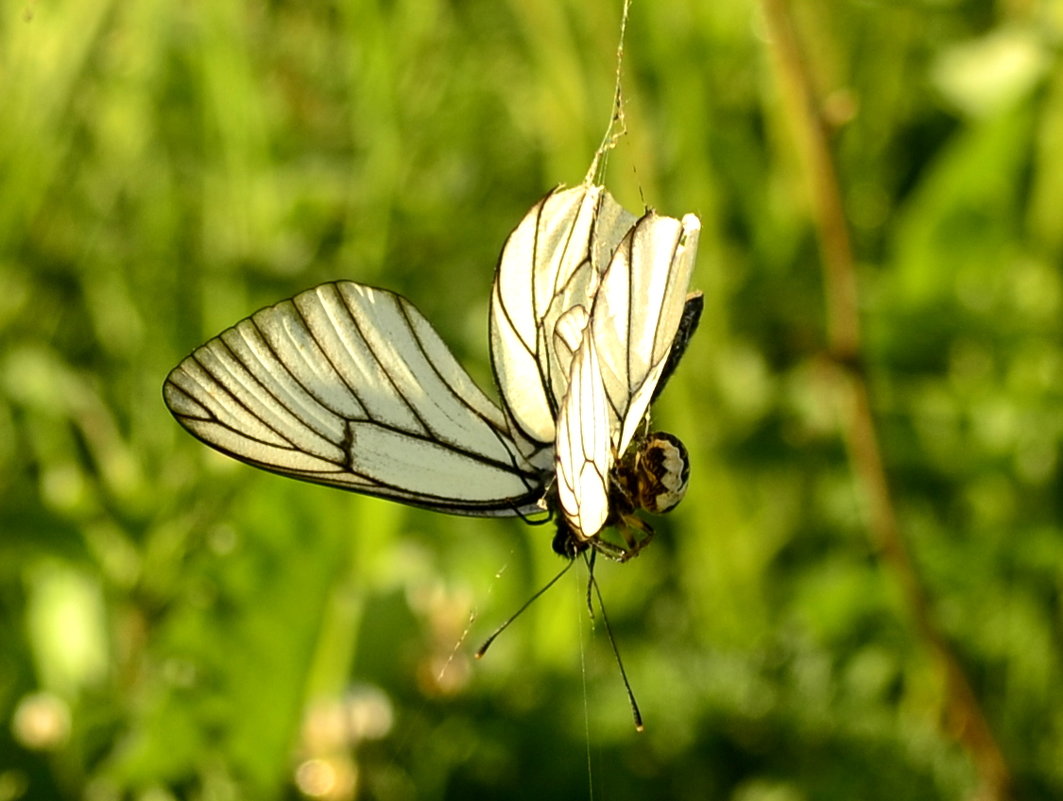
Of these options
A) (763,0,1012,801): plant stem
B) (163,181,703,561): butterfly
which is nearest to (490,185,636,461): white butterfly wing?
(163,181,703,561): butterfly

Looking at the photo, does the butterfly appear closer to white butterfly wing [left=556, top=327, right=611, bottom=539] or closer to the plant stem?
white butterfly wing [left=556, top=327, right=611, bottom=539]

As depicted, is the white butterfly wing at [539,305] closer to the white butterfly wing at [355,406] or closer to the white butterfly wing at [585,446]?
the white butterfly wing at [355,406]

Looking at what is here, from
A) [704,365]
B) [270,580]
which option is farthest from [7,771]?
[704,365]

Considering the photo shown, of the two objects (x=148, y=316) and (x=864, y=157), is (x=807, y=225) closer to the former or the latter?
(x=864, y=157)

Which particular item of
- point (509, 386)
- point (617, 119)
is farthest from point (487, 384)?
point (509, 386)

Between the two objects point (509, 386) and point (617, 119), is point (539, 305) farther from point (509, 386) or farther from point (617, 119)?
point (617, 119)

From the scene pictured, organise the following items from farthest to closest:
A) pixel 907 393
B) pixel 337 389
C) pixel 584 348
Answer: pixel 907 393, pixel 337 389, pixel 584 348

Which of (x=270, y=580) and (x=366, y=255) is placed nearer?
(x=270, y=580)
